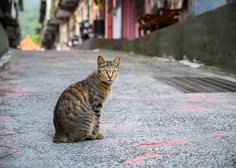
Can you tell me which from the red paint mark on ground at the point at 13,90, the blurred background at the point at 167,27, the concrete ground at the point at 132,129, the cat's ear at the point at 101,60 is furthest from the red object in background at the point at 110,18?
the cat's ear at the point at 101,60

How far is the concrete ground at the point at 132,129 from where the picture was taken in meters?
3.12

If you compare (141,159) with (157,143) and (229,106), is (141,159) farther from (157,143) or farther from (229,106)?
(229,106)

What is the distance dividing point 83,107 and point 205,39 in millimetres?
6772

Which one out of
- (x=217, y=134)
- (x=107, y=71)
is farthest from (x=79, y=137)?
(x=217, y=134)

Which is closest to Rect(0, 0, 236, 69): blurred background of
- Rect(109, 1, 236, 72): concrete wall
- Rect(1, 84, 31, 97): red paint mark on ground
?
Rect(109, 1, 236, 72): concrete wall

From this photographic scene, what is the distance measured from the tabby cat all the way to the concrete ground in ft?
0.35

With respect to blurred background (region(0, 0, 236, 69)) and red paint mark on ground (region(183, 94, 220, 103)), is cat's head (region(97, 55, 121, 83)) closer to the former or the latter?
red paint mark on ground (region(183, 94, 220, 103))

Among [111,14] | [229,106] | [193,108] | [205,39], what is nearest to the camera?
[193,108]

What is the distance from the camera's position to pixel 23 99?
573 cm

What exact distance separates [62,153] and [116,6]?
21.5m

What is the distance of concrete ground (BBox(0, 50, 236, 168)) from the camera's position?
312 cm

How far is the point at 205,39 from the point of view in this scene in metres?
9.69

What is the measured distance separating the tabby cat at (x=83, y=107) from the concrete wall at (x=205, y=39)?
17.7ft

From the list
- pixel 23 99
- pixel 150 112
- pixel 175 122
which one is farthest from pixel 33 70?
pixel 175 122
